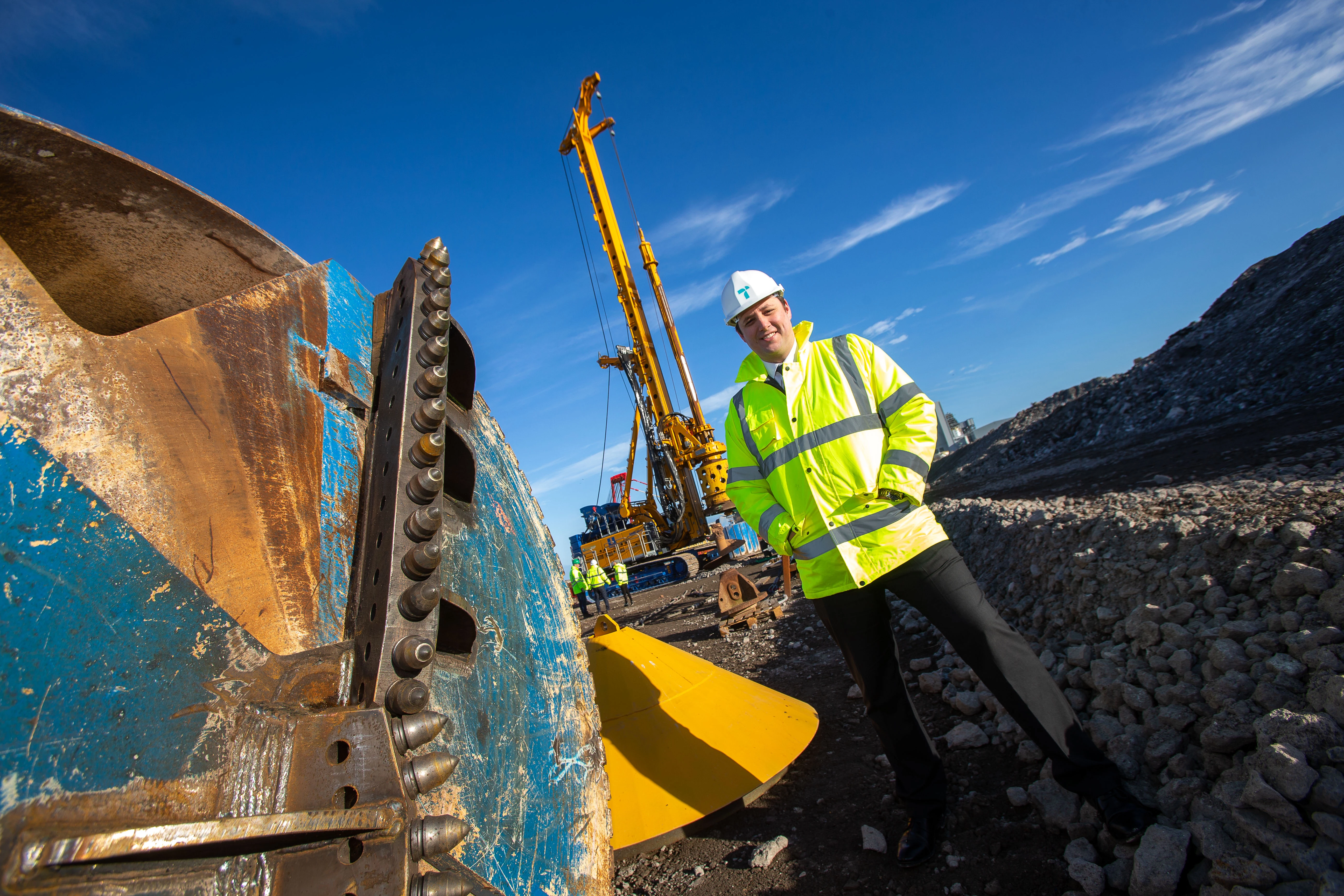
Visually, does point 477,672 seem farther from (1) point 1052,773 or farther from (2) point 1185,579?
(2) point 1185,579

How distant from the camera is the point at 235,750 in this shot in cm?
89

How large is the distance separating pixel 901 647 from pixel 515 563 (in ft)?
12.6

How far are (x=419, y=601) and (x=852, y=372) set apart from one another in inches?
73.8

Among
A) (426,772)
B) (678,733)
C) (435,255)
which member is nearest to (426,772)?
(426,772)

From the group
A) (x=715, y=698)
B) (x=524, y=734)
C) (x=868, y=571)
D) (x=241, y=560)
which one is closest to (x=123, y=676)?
(x=241, y=560)

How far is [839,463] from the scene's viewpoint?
7.84 ft

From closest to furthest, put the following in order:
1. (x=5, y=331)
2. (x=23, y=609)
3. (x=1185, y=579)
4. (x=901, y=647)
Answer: (x=23, y=609) < (x=5, y=331) < (x=1185, y=579) < (x=901, y=647)

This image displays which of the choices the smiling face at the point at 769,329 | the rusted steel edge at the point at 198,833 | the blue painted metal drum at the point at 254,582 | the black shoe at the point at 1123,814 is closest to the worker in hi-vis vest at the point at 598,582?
the smiling face at the point at 769,329

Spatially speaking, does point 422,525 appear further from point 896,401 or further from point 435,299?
point 896,401

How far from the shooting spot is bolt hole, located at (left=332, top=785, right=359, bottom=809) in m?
0.91

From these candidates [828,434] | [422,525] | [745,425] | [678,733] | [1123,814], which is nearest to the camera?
[422,525]

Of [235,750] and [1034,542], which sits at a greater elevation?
[235,750]

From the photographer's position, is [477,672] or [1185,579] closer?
[477,672]

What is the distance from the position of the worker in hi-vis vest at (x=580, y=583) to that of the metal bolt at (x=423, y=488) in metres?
13.1
